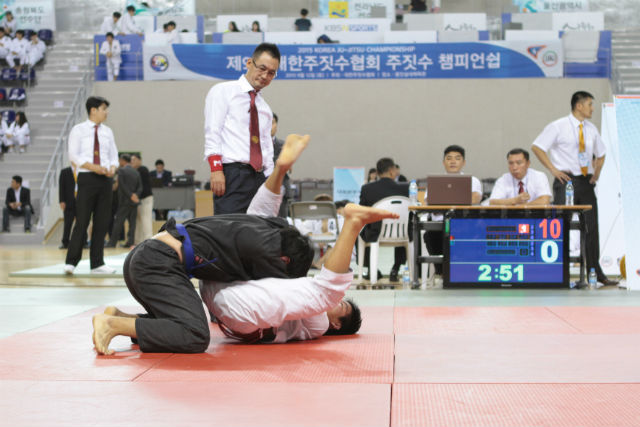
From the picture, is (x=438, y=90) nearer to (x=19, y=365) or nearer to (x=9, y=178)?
(x=9, y=178)

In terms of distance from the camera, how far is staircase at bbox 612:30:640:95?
1584cm

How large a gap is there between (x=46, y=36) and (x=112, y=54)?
3550 mm

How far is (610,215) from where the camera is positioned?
7527 millimetres

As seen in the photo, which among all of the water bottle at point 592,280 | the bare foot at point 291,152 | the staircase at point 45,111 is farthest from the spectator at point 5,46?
the bare foot at point 291,152

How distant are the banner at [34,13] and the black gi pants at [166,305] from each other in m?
18.7

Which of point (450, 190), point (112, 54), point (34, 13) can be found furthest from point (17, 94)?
point (450, 190)

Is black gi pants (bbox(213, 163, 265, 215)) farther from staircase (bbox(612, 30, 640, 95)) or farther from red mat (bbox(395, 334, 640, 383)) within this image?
staircase (bbox(612, 30, 640, 95))

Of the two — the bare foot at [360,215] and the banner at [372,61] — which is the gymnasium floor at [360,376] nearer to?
the bare foot at [360,215]

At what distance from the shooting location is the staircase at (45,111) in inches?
578

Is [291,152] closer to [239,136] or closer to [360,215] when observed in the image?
[360,215]

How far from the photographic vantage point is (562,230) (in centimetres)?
635

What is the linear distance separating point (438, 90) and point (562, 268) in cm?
1052

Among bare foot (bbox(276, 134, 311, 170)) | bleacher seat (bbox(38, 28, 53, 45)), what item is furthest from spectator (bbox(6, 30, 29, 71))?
bare foot (bbox(276, 134, 311, 170))

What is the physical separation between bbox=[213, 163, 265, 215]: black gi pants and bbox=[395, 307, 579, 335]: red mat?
1141mm
